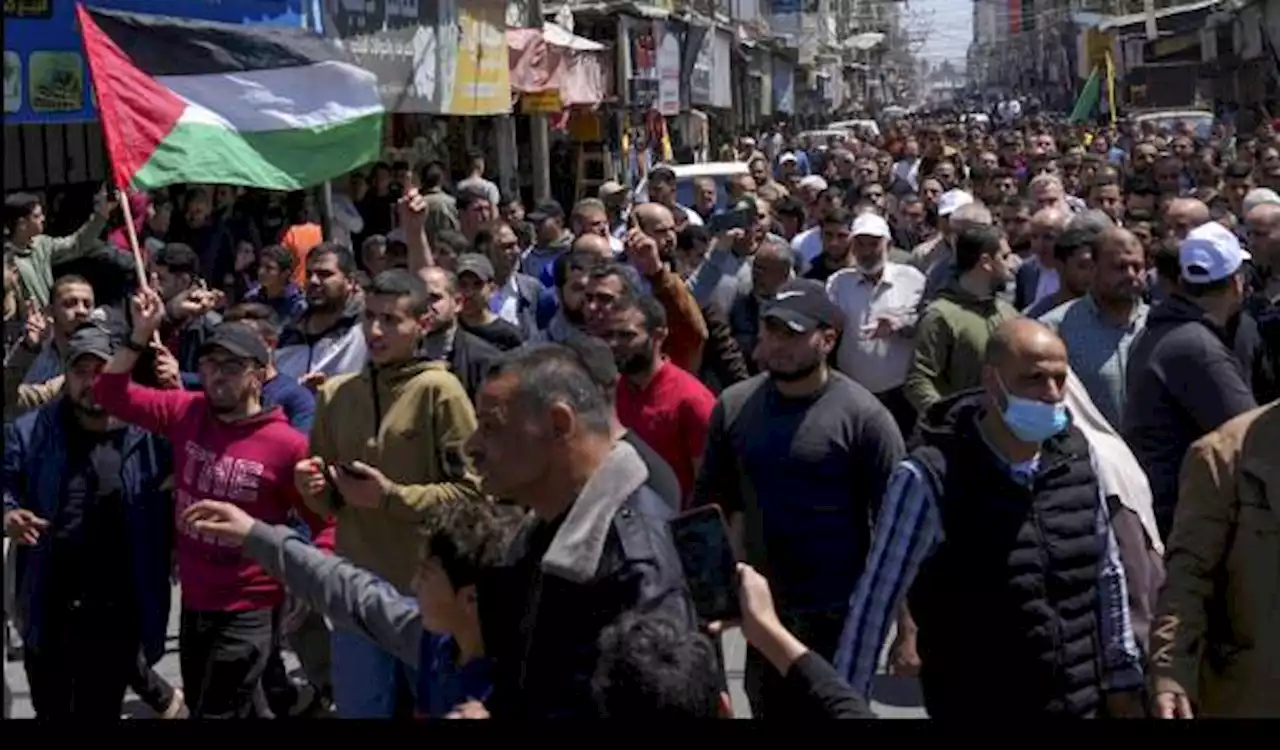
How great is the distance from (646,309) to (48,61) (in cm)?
543

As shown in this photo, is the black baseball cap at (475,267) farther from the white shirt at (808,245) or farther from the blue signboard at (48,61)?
the white shirt at (808,245)

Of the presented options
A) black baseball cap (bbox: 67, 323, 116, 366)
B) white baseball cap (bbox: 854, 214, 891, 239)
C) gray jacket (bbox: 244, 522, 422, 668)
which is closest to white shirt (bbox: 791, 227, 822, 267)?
white baseball cap (bbox: 854, 214, 891, 239)

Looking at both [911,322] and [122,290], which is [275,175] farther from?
[911,322]

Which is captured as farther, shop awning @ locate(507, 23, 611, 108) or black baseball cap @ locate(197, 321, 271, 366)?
shop awning @ locate(507, 23, 611, 108)

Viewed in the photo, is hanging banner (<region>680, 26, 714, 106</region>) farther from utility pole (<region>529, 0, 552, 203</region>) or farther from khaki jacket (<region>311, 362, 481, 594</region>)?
khaki jacket (<region>311, 362, 481, 594</region>)

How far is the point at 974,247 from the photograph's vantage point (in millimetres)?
7473

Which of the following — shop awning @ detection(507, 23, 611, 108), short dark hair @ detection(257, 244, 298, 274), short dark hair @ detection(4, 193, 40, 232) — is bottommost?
short dark hair @ detection(257, 244, 298, 274)

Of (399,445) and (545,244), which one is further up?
(545,244)

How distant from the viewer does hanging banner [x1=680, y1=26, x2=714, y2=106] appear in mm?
34219

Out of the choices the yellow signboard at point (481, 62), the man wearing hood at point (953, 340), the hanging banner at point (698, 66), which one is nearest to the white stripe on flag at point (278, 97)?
the man wearing hood at point (953, 340)

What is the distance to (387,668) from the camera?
5.42 meters

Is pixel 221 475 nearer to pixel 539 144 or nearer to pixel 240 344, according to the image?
pixel 240 344

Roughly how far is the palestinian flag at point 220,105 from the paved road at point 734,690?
181 centimetres

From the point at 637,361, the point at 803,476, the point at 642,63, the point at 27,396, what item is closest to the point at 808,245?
the point at 27,396
